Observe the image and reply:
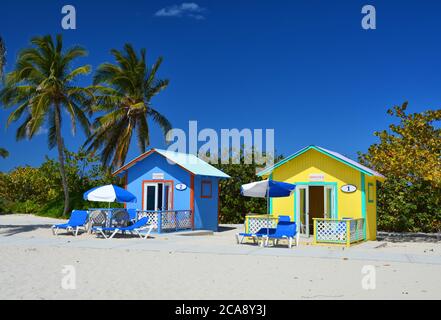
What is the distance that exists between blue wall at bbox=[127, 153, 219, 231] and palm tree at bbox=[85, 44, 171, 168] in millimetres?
7421

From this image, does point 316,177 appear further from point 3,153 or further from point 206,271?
point 3,153

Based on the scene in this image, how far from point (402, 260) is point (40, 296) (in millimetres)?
8646

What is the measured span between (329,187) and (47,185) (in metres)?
24.5

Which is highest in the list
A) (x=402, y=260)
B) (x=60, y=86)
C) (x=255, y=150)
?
(x=60, y=86)

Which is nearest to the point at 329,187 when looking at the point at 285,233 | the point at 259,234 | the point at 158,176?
the point at 285,233

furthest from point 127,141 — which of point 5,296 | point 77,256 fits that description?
point 5,296

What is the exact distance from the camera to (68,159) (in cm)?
3316

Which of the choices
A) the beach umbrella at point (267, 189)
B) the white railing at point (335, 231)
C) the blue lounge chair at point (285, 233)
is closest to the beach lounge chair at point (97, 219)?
the beach umbrella at point (267, 189)

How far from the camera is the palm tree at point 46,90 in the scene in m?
27.3

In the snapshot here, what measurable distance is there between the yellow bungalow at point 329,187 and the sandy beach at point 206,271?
87.4 inches

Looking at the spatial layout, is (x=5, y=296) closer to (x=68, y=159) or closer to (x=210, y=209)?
(x=210, y=209)

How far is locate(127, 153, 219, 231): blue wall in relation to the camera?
2130 centimetres

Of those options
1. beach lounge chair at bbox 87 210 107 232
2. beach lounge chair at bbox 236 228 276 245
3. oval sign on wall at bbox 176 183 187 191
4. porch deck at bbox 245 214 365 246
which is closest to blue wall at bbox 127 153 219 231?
oval sign on wall at bbox 176 183 187 191

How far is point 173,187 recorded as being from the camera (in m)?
21.4
